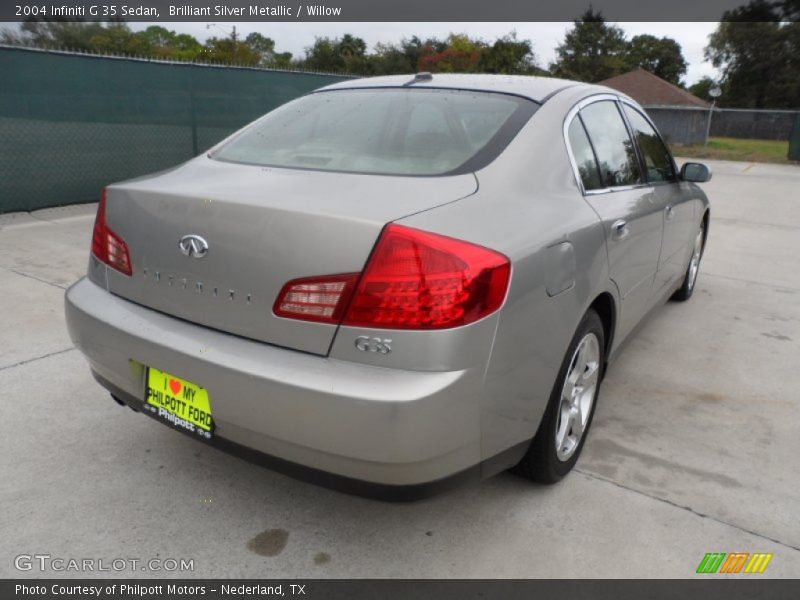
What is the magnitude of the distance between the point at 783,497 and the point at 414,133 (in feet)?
6.55

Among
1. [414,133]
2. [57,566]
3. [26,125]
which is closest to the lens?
[57,566]

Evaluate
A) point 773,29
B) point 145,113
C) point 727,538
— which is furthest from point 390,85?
point 773,29

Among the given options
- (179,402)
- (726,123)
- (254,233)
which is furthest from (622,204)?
(726,123)

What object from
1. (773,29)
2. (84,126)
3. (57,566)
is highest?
(773,29)

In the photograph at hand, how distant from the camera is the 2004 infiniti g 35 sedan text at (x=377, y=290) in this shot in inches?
69.2

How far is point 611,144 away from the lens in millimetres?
3055

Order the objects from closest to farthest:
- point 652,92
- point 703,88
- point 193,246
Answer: point 193,246
point 652,92
point 703,88

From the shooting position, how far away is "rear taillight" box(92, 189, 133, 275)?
7.36 feet

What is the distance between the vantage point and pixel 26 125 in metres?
7.10

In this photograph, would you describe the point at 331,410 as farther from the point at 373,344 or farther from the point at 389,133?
the point at 389,133

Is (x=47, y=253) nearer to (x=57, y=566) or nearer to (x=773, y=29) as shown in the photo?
(x=57, y=566)

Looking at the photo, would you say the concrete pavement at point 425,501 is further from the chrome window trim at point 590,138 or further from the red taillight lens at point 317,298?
the chrome window trim at point 590,138

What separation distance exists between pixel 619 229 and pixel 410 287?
131 centimetres

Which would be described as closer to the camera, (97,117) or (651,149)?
(651,149)
